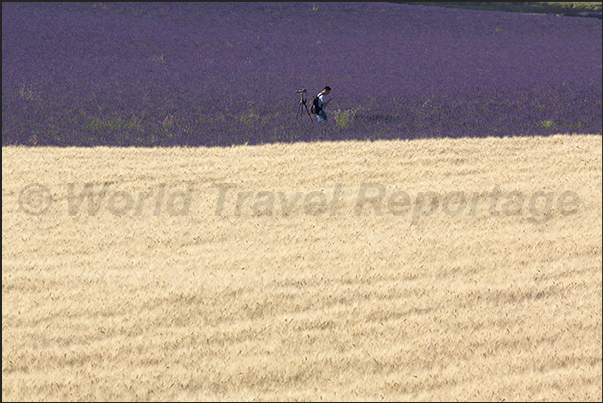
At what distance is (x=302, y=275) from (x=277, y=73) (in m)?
11.4

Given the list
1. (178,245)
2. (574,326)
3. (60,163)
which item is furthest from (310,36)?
(574,326)

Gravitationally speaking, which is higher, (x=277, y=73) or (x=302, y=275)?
(x=302, y=275)

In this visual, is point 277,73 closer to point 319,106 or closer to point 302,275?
point 319,106

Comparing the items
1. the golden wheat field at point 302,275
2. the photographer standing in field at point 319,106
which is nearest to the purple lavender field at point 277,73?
the photographer standing in field at point 319,106

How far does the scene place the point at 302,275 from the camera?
6.29 metres

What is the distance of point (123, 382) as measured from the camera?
4.55 meters

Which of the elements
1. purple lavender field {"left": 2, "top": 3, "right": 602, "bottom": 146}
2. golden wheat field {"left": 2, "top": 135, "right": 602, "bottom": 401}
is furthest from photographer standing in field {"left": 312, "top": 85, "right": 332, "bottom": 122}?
golden wheat field {"left": 2, "top": 135, "right": 602, "bottom": 401}

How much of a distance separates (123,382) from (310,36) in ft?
64.9

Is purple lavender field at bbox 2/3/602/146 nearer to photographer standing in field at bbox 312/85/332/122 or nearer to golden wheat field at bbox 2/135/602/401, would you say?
photographer standing in field at bbox 312/85/332/122

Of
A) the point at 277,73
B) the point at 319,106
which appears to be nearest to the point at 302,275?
the point at 319,106

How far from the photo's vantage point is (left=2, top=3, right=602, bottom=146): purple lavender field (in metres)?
12.3

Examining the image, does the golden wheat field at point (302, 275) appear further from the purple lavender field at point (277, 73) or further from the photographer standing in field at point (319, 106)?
the purple lavender field at point (277, 73)

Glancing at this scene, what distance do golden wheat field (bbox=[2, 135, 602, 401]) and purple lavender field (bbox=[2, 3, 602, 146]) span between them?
1.68m

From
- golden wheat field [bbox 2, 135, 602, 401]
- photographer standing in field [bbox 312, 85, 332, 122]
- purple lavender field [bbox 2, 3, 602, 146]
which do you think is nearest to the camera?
golden wheat field [bbox 2, 135, 602, 401]
